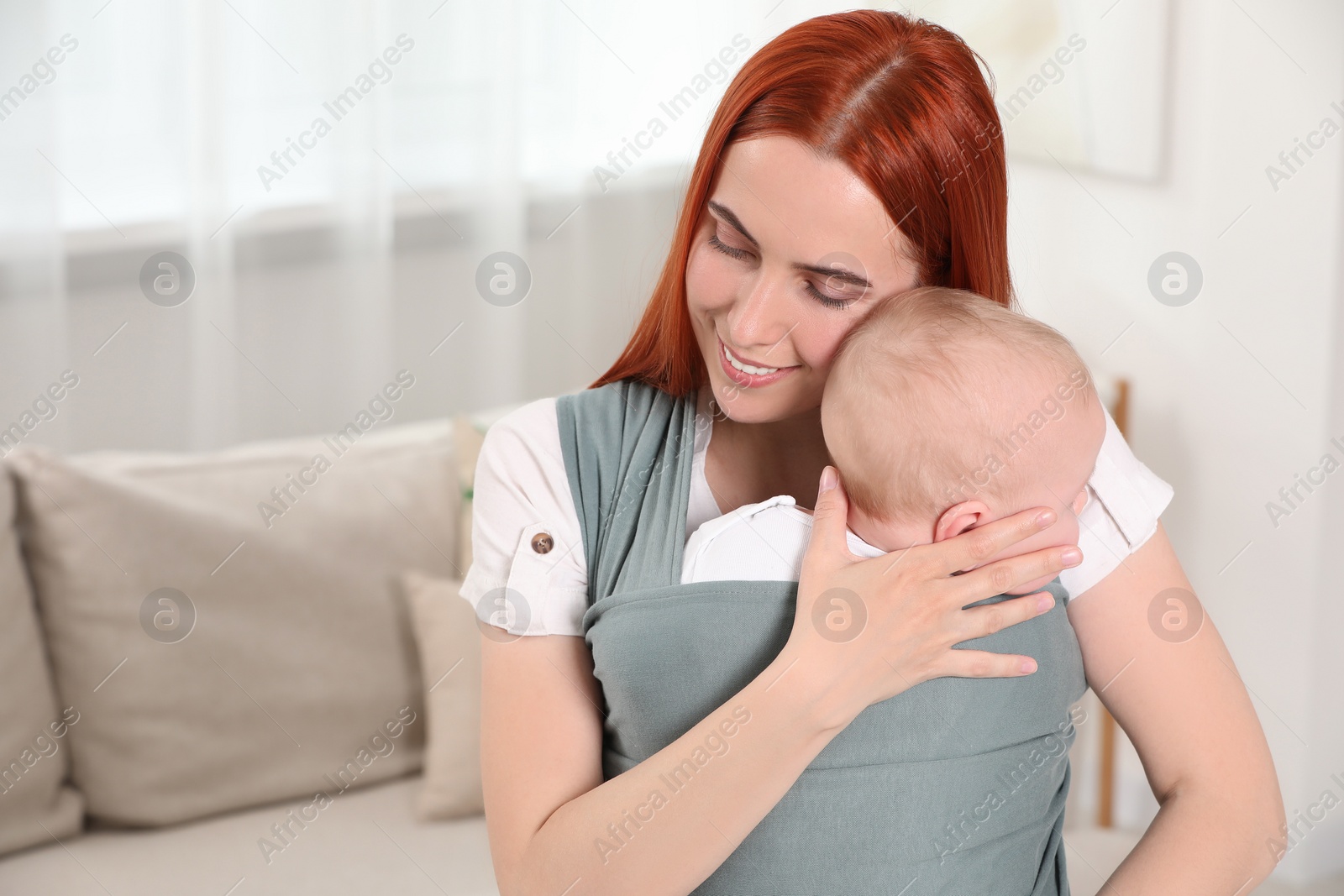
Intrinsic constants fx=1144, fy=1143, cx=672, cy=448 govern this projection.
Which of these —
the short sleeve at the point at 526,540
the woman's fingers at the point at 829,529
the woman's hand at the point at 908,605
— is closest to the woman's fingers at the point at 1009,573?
the woman's hand at the point at 908,605

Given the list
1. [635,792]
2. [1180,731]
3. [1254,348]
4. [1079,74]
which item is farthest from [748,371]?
[1079,74]

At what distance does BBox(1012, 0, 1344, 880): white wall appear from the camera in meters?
2.07

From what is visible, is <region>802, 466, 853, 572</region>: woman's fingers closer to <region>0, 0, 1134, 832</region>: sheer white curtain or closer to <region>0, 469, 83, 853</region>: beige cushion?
<region>0, 469, 83, 853</region>: beige cushion

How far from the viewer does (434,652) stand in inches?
86.1

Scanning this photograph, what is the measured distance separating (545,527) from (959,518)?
397 millimetres

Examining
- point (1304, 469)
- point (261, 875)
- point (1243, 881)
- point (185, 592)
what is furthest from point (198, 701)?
point (1304, 469)

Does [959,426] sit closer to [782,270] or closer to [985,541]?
[985,541]

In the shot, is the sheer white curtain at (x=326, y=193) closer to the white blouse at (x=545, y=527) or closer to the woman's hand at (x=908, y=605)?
the white blouse at (x=545, y=527)

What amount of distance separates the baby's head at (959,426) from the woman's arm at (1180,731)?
13 cm

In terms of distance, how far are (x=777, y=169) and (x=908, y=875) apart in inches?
26.4

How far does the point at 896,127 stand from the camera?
3.66 feet

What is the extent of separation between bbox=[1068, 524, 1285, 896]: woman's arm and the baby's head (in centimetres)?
13

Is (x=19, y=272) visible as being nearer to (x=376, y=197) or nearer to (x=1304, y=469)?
(x=376, y=197)

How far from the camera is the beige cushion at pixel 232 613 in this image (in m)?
2.03
